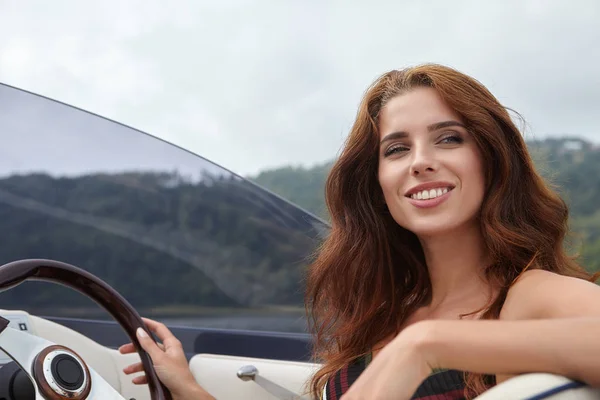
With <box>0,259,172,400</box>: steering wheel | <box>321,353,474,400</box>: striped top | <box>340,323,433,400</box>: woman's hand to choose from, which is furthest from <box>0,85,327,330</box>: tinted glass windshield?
<box>340,323,433,400</box>: woman's hand

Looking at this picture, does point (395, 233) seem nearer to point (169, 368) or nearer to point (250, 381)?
point (250, 381)

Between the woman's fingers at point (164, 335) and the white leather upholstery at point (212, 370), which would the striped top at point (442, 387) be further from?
the woman's fingers at point (164, 335)

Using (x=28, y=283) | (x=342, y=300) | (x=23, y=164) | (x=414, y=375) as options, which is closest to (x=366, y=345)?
(x=342, y=300)

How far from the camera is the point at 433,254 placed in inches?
69.3

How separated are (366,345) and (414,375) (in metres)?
0.76

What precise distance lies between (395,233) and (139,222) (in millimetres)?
801

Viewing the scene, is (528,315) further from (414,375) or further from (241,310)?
(241,310)

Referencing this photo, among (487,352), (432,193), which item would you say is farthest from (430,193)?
(487,352)

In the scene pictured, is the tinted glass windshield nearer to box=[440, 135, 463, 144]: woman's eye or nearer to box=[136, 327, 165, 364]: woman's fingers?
box=[136, 327, 165, 364]: woman's fingers

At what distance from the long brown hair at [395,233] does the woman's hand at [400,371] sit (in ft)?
1.61

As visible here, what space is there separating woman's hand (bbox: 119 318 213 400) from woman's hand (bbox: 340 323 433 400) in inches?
30.1

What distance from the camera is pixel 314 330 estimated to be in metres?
2.03

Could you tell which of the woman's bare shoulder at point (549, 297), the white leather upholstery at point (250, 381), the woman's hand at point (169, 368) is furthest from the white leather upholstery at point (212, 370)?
the woman's bare shoulder at point (549, 297)

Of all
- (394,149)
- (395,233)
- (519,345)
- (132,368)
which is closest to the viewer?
(519,345)
